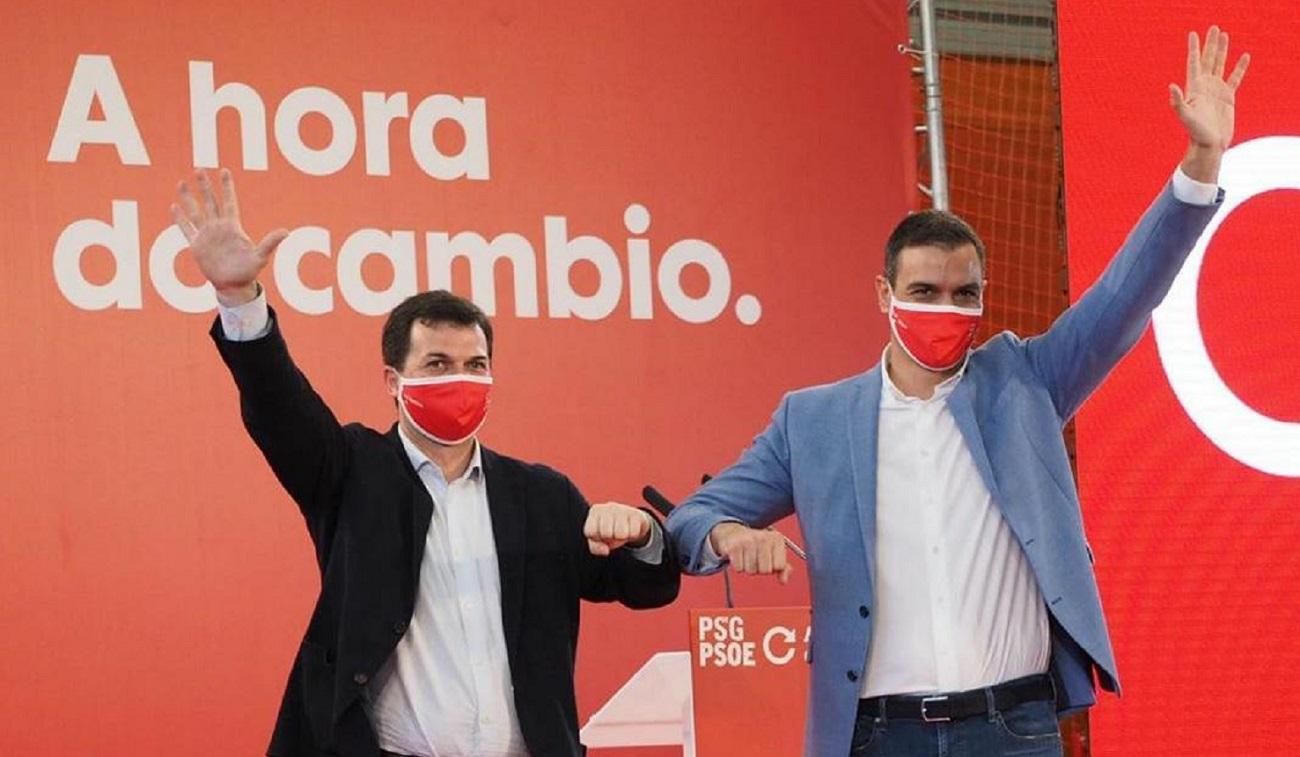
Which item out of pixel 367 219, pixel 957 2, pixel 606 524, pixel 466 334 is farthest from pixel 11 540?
pixel 957 2

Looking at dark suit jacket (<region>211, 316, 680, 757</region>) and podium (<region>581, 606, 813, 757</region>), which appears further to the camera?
podium (<region>581, 606, 813, 757</region>)

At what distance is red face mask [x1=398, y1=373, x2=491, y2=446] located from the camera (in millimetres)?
3078

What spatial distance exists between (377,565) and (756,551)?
25.7 inches

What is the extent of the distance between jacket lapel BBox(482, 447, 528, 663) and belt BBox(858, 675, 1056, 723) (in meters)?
0.60

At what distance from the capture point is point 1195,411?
5.07 meters

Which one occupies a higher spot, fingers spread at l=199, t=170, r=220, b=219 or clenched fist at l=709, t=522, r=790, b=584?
fingers spread at l=199, t=170, r=220, b=219

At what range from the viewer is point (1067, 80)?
5.12 meters

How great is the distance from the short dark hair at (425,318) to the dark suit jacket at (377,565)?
0.15 m

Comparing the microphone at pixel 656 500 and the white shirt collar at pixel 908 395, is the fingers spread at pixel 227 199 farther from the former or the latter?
the microphone at pixel 656 500

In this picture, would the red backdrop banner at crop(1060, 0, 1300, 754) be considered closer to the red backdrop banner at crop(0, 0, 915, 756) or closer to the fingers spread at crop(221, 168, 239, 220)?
the red backdrop banner at crop(0, 0, 915, 756)

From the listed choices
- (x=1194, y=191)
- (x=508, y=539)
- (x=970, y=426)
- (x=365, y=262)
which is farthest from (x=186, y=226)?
(x=365, y=262)

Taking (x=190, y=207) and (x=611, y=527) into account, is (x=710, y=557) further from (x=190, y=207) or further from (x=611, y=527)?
(x=190, y=207)

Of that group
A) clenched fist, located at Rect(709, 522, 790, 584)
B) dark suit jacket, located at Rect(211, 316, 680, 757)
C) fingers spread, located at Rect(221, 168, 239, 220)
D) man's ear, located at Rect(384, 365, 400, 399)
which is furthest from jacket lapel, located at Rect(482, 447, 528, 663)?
fingers spread, located at Rect(221, 168, 239, 220)

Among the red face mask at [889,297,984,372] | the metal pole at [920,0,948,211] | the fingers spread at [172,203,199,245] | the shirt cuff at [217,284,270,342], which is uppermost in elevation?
the metal pole at [920,0,948,211]
